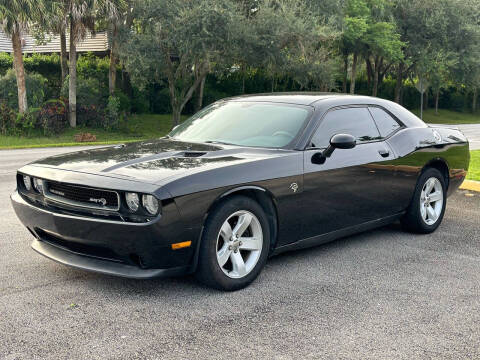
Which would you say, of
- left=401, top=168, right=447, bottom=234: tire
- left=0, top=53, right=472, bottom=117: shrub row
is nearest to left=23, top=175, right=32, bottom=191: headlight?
left=401, top=168, right=447, bottom=234: tire

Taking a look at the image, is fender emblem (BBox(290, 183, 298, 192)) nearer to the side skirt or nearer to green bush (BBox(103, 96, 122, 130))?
the side skirt

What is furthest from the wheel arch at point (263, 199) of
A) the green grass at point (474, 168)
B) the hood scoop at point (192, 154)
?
the green grass at point (474, 168)

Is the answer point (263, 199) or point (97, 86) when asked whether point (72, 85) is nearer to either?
point (97, 86)

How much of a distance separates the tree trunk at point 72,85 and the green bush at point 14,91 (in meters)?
1.25

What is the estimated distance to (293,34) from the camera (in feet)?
83.9

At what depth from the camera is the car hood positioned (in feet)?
13.9

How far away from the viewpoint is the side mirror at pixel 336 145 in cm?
505

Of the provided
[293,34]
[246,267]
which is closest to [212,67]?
[293,34]

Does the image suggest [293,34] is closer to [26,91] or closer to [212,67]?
[212,67]

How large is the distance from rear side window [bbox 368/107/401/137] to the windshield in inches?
40.1

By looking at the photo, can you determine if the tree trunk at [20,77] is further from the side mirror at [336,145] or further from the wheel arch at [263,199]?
the wheel arch at [263,199]

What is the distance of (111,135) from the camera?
26.1 m

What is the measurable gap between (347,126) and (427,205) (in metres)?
1.60

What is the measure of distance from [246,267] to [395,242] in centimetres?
225
